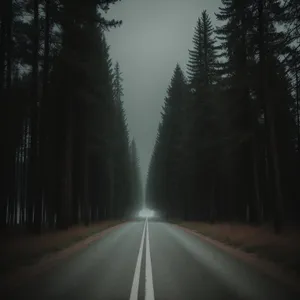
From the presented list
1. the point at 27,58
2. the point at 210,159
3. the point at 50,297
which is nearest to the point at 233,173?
the point at 210,159

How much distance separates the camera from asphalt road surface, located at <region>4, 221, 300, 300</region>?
761 cm

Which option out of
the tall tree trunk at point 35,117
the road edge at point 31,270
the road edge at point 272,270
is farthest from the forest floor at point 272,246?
the tall tree trunk at point 35,117

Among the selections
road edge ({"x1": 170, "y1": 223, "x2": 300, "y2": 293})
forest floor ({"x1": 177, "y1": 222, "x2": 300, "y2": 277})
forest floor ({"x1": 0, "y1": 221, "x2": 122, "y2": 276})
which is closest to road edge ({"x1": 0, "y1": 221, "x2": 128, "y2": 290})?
forest floor ({"x1": 0, "y1": 221, "x2": 122, "y2": 276})

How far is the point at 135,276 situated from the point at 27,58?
47.9 feet

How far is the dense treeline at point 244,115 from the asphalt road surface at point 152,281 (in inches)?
320

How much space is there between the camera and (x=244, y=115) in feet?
91.1

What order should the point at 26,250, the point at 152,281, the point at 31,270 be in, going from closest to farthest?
the point at 152,281 → the point at 31,270 → the point at 26,250

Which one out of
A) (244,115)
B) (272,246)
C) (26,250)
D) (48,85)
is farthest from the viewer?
(244,115)

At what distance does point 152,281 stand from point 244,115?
20.3m

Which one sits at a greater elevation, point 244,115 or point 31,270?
point 244,115

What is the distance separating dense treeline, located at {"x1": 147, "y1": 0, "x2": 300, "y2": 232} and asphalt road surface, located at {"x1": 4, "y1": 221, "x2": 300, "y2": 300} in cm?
812

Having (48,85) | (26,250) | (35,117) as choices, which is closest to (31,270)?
(26,250)

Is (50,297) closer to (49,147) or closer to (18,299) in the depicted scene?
(18,299)

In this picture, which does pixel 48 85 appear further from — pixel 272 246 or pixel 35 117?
pixel 272 246
